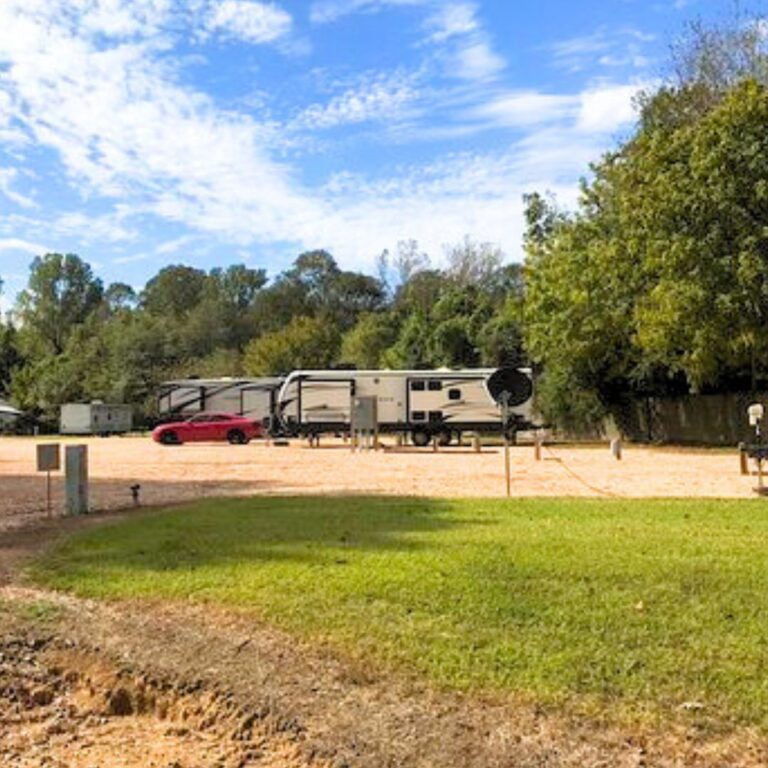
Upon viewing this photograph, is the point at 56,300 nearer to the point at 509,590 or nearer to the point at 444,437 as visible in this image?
the point at 444,437

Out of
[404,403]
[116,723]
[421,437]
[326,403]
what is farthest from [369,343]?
[116,723]

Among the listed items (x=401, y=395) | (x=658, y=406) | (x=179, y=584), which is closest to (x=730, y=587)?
(x=179, y=584)

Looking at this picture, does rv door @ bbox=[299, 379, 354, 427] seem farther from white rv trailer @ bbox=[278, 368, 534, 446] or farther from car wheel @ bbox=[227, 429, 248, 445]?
car wheel @ bbox=[227, 429, 248, 445]

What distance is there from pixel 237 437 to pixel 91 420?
2743cm

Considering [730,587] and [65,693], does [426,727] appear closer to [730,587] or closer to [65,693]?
[65,693]

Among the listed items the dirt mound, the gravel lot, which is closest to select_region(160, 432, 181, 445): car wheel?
the gravel lot

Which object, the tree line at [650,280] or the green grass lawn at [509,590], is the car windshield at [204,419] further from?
the green grass lawn at [509,590]

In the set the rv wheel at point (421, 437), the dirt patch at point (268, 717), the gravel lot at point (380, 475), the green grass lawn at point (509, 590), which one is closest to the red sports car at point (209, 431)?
the rv wheel at point (421, 437)

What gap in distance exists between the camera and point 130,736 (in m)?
5.44

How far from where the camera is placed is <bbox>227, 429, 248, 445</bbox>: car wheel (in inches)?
1646

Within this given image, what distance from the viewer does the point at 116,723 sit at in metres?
5.62

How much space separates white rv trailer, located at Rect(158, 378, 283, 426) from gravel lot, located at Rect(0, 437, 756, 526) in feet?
46.1

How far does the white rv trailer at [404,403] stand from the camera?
122ft

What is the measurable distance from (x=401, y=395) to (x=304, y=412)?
3770 mm
